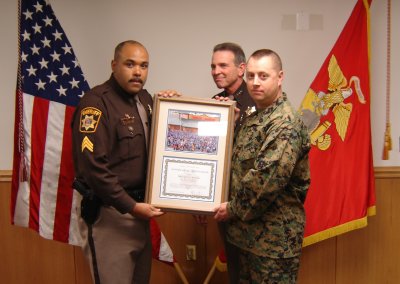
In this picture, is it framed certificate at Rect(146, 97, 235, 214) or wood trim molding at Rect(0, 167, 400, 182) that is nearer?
framed certificate at Rect(146, 97, 235, 214)

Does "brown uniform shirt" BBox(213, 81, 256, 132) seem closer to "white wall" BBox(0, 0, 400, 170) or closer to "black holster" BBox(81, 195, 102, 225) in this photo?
"white wall" BBox(0, 0, 400, 170)

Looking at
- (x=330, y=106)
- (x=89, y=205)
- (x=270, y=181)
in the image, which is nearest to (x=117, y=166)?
(x=89, y=205)

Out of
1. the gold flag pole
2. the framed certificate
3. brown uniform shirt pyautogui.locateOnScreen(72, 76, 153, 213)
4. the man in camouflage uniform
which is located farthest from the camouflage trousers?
the gold flag pole

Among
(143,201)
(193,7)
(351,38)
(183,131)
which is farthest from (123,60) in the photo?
(351,38)

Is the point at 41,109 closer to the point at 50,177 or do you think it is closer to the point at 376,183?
the point at 50,177

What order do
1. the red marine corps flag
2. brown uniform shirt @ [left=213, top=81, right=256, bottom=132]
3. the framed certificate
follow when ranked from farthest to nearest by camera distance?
the red marine corps flag, brown uniform shirt @ [left=213, top=81, right=256, bottom=132], the framed certificate

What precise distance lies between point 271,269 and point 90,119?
1.08 meters

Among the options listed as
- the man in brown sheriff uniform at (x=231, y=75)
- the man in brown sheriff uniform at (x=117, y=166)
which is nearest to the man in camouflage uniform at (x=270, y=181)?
the man in brown sheriff uniform at (x=231, y=75)

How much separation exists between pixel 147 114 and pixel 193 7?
3.05 ft

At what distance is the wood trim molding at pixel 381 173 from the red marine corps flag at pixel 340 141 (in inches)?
9.0

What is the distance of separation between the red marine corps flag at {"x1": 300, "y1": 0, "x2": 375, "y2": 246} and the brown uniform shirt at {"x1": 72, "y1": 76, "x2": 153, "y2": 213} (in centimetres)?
115

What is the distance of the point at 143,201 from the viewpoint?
2029 millimetres

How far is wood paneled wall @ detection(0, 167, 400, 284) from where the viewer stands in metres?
2.76

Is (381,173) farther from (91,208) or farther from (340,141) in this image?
(91,208)
